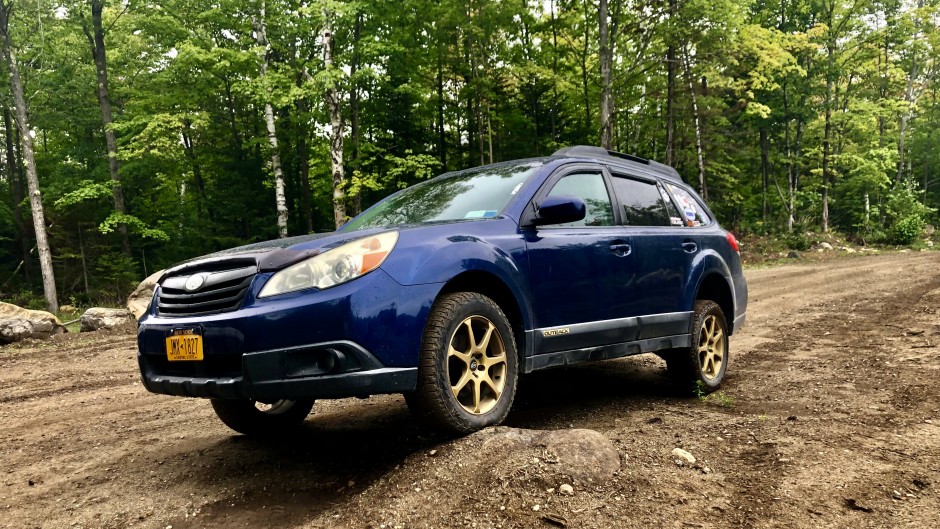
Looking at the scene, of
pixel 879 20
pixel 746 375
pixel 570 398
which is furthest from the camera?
pixel 879 20

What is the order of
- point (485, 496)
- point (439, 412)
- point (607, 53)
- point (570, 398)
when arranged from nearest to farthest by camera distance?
point (485, 496) < point (439, 412) < point (570, 398) < point (607, 53)

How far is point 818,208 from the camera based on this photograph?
27625 millimetres

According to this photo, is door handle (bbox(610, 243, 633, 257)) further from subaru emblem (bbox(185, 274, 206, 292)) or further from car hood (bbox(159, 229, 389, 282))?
subaru emblem (bbox(185, 274, 206, 292))

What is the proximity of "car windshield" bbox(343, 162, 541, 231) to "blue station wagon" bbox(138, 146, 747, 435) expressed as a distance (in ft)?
0.05

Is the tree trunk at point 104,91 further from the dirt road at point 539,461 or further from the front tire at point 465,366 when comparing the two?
the front tire at point 465,366

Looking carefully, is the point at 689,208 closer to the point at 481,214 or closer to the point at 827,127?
the point at 481,214

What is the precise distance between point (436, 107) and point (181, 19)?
948 cm

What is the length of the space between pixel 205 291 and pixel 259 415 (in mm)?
1292

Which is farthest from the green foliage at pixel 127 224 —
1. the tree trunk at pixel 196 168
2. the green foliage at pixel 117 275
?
the tree trunk at pixel 196 168

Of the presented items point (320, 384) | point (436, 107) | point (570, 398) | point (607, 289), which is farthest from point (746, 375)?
point (436, 107)

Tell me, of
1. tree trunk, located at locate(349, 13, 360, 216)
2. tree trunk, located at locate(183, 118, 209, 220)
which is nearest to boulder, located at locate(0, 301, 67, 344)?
tree trunk, located at locate(349, 13, 360, 216)

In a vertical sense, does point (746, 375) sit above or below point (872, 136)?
below

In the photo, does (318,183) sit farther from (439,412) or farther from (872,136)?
(872,136)

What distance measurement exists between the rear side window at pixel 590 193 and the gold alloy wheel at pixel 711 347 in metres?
1.40
